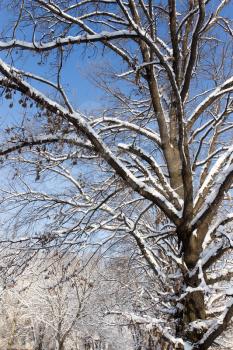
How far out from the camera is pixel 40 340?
2809 centimetres

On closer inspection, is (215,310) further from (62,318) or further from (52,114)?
(62,318)

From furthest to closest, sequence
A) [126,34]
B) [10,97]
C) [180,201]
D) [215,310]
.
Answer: [180,201], [215,310], [126,34], [10,97]

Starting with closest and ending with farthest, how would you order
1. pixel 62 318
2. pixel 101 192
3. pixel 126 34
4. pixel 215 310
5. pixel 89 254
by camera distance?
pixel 126 34, pixel 215 310, pixel 101 192, pixel 89 254, pixel 62 318

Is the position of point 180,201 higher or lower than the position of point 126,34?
lower

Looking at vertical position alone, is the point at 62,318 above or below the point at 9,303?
below

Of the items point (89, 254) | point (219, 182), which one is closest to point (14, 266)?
point (89, 254)

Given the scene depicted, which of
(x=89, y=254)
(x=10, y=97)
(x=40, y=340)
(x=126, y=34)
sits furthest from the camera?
(x=40, y=340)

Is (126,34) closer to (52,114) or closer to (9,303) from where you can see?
(52,114)

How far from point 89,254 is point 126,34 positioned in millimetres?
4272

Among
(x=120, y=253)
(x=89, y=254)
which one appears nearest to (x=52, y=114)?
(x=89, y=254)

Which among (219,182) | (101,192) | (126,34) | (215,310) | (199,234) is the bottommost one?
(215,310)

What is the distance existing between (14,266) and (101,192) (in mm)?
1888

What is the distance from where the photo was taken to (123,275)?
32.6ft

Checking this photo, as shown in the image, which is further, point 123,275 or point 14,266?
point 123,275
